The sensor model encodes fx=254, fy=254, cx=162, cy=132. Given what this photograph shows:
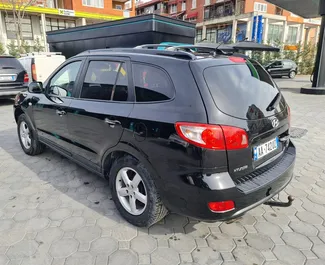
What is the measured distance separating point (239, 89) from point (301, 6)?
43.7ft

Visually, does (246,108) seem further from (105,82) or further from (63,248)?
(63,248)

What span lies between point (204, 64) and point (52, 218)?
85.4 inches

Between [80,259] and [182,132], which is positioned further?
[80,259]

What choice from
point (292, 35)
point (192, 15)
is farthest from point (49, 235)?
point (192, 15)

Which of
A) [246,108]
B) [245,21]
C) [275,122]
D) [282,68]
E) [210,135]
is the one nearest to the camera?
[210,135]

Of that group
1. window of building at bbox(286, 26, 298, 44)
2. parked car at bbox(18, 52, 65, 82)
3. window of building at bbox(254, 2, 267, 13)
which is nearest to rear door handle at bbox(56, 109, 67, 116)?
parked car at bbox(18, 52, 65, 82)

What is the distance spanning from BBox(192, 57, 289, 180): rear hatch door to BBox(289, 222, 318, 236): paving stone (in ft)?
2.43

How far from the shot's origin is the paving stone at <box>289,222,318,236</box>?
8.05ft

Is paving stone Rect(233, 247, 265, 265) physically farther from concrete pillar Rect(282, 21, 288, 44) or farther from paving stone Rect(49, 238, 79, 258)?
concrete pillar Rect(282, 21, 288, 44)

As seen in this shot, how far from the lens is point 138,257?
7.07ft

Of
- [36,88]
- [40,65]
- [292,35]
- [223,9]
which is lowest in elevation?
[36,88]

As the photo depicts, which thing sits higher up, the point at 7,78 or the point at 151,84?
the point at 151,84

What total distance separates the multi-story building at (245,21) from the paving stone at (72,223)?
31492 millimetres

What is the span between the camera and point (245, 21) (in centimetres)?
3500
